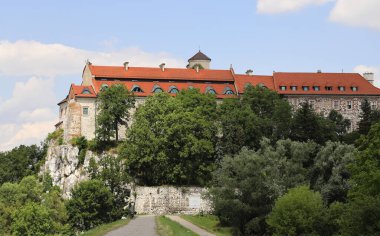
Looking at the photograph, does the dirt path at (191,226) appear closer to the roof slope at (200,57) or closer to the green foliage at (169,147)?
the green foliage at (169,147)

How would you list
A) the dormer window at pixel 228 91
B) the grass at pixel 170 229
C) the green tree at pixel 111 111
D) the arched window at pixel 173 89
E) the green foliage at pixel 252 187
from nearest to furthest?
the grass at pixel 170 229 → the green foliage at pixel 252 187 → the green tree at pixel 111 111 → the arched window at pixel 173 89 → the dormer window at pixel 228 91

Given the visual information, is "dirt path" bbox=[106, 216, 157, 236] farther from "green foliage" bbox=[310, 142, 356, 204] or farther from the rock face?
the rock face

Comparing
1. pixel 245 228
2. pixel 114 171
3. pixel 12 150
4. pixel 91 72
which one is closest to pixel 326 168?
pixel 245 228

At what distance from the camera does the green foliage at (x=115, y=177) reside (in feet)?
236

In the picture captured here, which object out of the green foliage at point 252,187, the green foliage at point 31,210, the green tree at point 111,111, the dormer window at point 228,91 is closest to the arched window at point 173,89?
the dormer window at point 228,91

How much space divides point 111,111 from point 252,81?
22254 millimetres

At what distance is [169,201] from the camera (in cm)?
7562

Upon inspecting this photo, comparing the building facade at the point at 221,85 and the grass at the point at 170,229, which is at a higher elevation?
the building facade at the point at 221,85

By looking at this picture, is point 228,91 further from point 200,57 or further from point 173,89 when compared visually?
point 200,57

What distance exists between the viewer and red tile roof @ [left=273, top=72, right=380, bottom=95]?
9844 centimetres

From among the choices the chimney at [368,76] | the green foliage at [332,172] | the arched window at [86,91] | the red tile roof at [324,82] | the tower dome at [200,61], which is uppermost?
the tower dome at [200,61]

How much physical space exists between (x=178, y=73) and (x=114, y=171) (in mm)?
25990

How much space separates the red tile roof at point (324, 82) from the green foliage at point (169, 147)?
22.4 metres

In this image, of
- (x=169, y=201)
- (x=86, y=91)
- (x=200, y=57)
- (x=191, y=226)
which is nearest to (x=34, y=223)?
(x=169, y=201)
